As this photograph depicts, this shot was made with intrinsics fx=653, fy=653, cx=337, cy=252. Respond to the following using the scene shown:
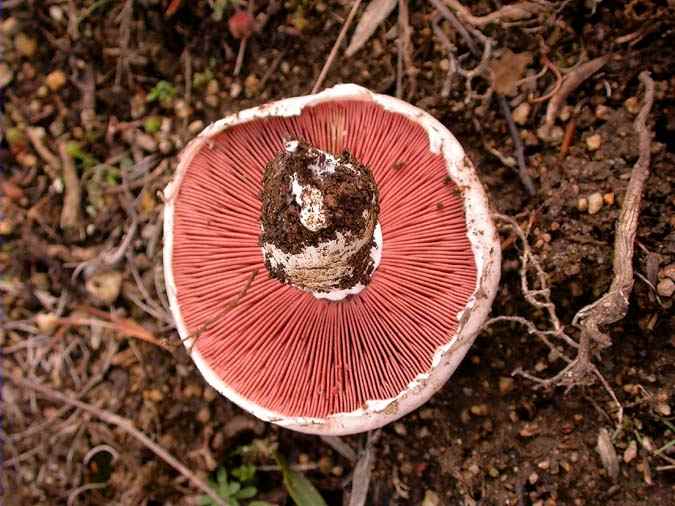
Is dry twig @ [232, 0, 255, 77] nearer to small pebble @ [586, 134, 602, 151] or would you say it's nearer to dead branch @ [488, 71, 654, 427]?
dead branch @ [488, 71, 654, 427]

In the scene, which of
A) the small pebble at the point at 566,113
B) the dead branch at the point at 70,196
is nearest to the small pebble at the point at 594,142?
the small pebble at the point at 566,113

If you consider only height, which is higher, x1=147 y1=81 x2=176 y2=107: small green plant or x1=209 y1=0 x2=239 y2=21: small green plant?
x1=209 y1=0 x2=239 y2=21: small green plant

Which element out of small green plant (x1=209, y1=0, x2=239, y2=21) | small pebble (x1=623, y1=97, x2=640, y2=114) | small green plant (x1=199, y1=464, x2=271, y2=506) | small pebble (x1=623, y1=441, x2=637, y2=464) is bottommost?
small green plant (x1=199, y1=464, x2=271, y2=506)

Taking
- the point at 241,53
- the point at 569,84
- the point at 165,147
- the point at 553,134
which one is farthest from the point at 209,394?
the point at 569,84

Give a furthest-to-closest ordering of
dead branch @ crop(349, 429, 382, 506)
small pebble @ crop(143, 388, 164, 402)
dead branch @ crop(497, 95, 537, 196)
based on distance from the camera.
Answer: small pebble @ crop(143, 388, 164, 402), dead branch @ crop(349, 429, 382, 506), dead branch @ crop(497, 95, 537, 196)

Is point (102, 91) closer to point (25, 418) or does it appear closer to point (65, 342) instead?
point (65, 342)

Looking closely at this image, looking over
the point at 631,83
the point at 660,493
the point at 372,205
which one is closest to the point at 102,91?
the point at 372,205

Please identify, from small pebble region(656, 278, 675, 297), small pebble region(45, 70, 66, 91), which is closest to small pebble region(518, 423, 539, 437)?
small pebble region(656, 278, 675, 297)
